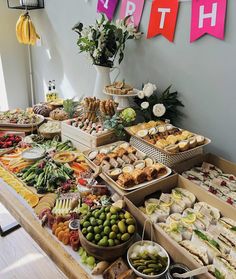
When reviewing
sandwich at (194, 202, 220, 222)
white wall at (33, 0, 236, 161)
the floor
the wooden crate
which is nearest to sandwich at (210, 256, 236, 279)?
sandwich at (194, 202, 220, 222)

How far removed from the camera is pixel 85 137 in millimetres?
1556

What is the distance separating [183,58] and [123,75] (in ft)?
1.76

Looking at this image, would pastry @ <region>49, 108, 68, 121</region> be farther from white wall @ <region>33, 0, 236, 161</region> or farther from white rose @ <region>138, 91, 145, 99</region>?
white rose @ <region>138, 91, 145, 99</region>

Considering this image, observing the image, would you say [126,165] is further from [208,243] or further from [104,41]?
[104,41]

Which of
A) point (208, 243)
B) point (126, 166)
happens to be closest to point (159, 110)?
point (126, 166)

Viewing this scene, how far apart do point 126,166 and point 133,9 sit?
1068 mm

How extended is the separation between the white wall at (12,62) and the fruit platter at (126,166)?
6.33 feet

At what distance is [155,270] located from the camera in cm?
82

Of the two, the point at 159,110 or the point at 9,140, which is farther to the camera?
the point at 9,140

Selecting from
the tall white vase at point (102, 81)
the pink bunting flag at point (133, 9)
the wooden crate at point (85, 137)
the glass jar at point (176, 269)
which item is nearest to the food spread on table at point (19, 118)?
the wooden crate at point (85, 137)

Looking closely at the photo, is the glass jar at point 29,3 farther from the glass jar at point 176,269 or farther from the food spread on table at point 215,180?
the glass jar at point 176,269

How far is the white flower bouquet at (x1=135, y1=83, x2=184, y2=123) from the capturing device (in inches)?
60.2


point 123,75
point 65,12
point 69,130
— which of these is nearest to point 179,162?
point 69,130

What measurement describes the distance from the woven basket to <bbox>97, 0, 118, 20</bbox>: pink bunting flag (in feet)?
3.26
